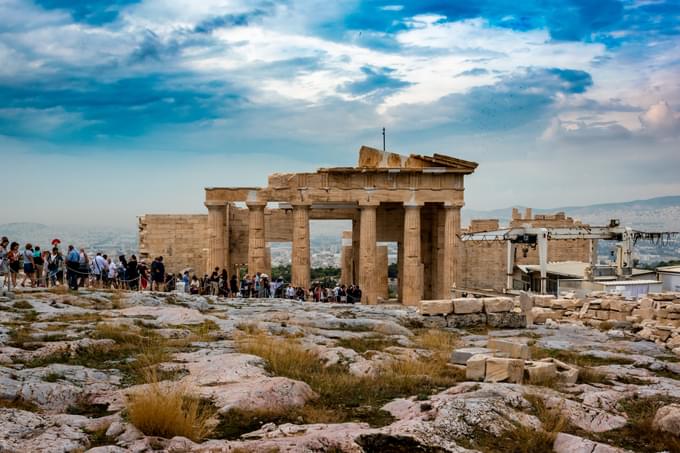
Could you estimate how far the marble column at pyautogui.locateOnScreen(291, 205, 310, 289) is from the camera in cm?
3291

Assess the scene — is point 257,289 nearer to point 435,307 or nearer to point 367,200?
point 367,200

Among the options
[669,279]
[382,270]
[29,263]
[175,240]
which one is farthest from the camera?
[175,240]

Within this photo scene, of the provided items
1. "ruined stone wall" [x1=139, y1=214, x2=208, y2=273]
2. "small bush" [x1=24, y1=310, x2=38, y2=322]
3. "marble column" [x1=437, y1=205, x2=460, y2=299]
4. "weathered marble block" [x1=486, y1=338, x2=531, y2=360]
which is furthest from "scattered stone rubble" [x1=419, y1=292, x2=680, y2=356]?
"ruined stone wall" [x1=139, y1=214, x2=208, y2=273]

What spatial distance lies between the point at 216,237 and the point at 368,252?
739 cm

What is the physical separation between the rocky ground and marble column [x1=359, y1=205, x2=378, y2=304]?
17.5m

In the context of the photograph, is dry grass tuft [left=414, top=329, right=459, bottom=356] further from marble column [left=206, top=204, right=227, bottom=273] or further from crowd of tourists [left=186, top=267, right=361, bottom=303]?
marble column [left=206, top=204, right=227, bottom=273]

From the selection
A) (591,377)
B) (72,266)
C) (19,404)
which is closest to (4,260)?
(72,266)

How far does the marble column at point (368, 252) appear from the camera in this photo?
3303 cm

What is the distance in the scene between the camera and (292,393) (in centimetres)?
890

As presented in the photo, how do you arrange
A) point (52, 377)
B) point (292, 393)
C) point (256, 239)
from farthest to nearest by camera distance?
point (256, 239) → point (52, 377) → point (292, 393)

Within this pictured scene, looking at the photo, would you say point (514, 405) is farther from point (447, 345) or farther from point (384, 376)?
point (447, 345)

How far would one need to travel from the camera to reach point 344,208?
37.1 meters

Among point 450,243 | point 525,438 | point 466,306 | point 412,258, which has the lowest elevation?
point 525,438

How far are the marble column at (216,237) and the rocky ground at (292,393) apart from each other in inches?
700
